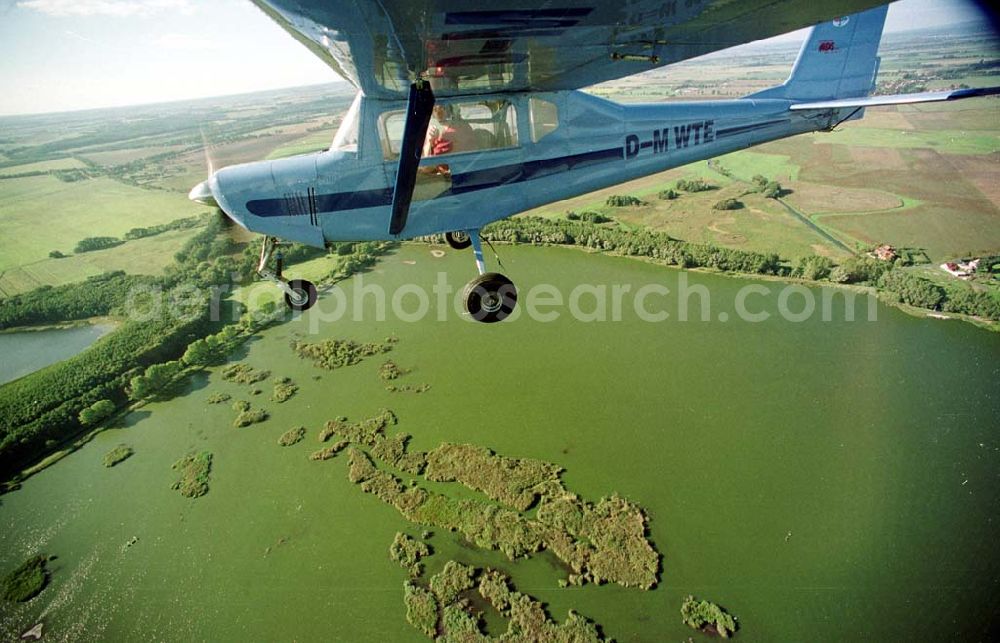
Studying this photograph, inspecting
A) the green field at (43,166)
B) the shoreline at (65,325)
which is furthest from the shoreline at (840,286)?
the green field at (43,166)

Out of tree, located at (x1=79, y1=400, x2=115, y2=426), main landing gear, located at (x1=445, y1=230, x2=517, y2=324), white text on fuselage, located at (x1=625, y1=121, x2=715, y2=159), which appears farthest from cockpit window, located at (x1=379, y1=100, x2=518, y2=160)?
tree, located at (x1=79, y1=400, x2=115, y2=426)

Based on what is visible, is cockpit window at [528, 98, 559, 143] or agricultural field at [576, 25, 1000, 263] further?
agricultural field at [576, 25, 1000, 263]

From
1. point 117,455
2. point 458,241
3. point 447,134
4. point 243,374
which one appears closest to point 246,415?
point 243,374

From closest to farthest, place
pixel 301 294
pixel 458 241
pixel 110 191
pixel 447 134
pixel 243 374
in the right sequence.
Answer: pixel 447 134
pixel 301 294
pixel 458 241
pixel 243 374
pixel 110 191

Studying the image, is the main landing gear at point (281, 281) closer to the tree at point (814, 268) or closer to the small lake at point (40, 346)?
the tree at point (814, 268)

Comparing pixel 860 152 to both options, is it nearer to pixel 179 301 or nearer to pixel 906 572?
pixel 906 572

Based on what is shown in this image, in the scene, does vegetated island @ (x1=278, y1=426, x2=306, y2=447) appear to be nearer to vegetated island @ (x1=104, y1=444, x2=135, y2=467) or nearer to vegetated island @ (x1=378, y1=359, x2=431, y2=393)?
vegetated island @ (x1=378, y1=359, x2=431, y2=393)

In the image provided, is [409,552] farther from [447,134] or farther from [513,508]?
[447,134]
